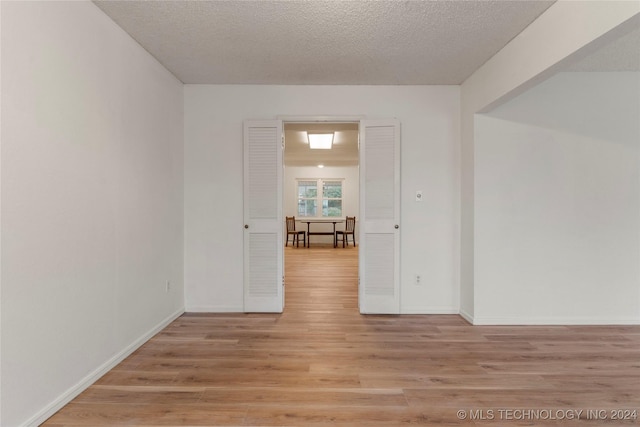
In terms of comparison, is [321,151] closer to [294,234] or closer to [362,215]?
[294,234]

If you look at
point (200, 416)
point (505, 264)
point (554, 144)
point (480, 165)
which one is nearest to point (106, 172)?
point (200, 416)

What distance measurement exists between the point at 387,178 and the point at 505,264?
144 cm

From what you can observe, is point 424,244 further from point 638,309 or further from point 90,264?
point 90,264

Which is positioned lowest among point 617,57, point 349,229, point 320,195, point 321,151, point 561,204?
point 349,229

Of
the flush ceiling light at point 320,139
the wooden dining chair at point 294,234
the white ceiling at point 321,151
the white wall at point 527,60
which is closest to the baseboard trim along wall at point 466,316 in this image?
the white wall at point 527,60

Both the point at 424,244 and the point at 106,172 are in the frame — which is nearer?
the point at 106,172

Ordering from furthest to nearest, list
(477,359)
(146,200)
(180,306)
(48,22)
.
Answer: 1. (180,306)
2. (146,200)
3. (477,359)
4. (48,22)

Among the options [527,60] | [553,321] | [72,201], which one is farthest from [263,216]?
[553,321]

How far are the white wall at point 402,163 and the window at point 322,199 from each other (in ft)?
22.1

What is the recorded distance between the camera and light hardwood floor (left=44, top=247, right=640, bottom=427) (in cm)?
178

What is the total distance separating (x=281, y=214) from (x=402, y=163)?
1432mm

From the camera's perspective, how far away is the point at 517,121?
3.13 m

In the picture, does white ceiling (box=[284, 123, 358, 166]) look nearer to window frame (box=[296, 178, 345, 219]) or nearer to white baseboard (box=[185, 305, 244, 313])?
window frame (box=[296, 178, 345, 219])

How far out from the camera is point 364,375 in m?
2.19
